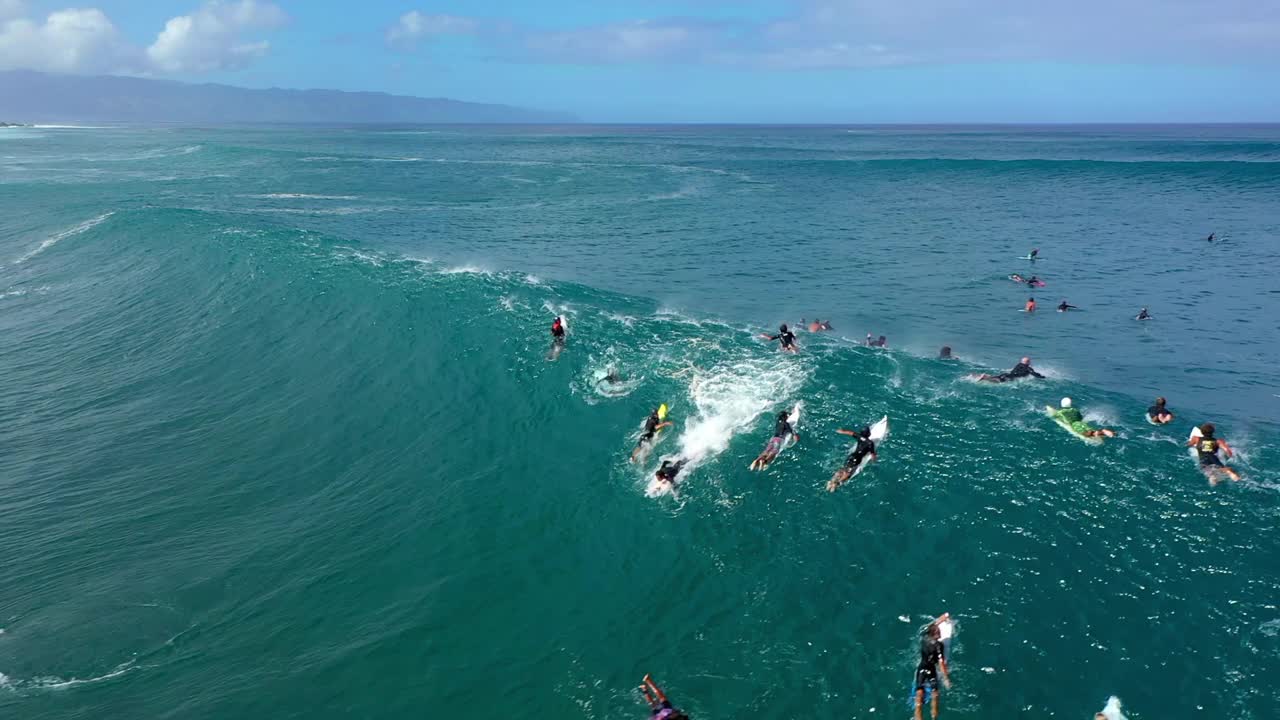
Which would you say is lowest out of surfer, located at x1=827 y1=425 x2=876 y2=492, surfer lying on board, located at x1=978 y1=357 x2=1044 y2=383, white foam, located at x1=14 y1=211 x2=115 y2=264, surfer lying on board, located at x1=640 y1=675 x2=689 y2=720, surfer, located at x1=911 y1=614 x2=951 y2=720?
surfer lying on board, located at x1=640 y1=675 x2=689 y2=720

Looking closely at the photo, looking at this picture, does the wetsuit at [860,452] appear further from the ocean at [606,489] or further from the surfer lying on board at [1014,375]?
the surfer lying on board at [1014,375]

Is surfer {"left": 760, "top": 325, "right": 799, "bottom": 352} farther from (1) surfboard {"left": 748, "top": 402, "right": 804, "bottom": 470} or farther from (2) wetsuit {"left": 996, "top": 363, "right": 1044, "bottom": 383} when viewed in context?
(2) wetsuit {"left": 996, "top": 363, "right": 1044, "bottom": 383}

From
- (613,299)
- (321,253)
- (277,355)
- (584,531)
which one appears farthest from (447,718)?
(321,253)

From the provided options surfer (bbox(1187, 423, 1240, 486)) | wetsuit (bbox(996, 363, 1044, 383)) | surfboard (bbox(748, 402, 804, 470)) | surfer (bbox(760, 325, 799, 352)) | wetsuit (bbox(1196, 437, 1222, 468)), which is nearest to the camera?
surfer (bbox(1187, 423, 1240, 486))

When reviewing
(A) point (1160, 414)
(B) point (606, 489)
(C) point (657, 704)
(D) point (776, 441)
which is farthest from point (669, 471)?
(A) point (1160, 414)

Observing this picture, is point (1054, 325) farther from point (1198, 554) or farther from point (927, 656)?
point (927, 656)

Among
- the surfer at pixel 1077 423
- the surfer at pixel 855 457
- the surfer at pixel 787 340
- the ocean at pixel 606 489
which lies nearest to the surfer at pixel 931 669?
the ocean at pixel 606 489

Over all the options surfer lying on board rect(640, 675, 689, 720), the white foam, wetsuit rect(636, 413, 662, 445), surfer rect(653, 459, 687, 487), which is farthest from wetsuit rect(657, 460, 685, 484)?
the white foam
